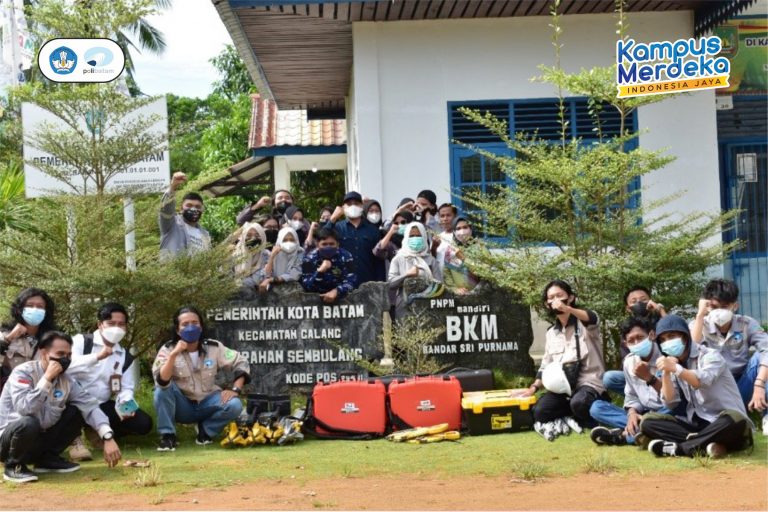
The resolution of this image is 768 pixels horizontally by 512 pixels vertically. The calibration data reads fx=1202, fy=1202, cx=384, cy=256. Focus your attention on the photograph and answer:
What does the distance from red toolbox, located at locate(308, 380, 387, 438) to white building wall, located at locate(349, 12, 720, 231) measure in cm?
490

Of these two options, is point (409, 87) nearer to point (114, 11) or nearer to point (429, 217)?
point (429, 217)

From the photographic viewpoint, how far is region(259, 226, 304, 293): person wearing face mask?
12.5m

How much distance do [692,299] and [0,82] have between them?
→ 15061 millimetres

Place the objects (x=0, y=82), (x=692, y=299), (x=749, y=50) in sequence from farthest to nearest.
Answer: (x=0, y=82), (x=749, y=50), (x=692, y=299)

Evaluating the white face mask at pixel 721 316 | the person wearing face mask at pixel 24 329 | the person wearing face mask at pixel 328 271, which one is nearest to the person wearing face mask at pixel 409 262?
the person wearing face mask at pixel 328 271

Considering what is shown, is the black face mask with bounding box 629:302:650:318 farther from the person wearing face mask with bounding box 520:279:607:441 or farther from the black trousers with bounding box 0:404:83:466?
the black trousers with bounding box 0:404:83:466

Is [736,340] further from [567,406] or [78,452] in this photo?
[78,452]

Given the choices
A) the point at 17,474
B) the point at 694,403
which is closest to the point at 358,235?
the point at 694,403

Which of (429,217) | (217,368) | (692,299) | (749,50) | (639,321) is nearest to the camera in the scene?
(639,321)

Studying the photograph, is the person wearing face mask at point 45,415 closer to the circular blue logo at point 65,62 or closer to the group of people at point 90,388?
the group of people at point 90,388

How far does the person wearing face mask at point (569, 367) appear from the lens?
33.7 feet

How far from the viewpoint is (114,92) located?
11.6 m

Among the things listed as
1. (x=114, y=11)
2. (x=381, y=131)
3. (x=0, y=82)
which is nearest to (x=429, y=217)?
(x=381, y=131)

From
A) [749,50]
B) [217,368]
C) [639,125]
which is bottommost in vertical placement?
[217,368]
